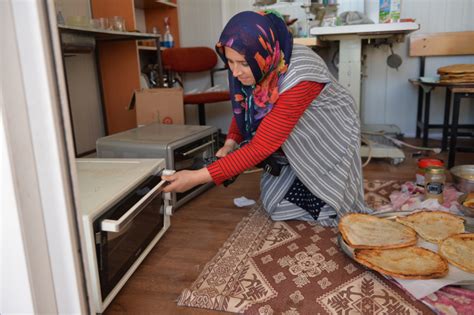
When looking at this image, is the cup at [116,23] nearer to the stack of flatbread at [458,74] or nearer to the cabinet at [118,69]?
the cabinet at [118,69]

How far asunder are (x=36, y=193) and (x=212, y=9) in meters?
2.80

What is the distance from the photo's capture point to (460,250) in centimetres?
111

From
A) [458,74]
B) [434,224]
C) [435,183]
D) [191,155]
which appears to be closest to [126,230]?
[191,155]

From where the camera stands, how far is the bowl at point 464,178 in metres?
1.67

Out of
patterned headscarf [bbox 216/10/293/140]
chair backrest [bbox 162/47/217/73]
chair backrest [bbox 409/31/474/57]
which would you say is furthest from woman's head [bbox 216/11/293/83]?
chair backrest [bbox 409/31/474/57]

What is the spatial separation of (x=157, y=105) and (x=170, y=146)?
0.74 meters

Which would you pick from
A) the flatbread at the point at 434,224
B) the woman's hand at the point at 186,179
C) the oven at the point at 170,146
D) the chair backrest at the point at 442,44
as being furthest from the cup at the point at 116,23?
the chair backrest at the point at 442,44

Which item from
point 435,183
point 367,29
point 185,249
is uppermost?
point 367,29

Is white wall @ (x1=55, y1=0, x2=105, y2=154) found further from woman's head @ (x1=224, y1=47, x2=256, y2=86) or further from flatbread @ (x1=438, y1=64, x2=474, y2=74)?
flatbread @ (x1=438, y1=64, x2=474, y2=74)

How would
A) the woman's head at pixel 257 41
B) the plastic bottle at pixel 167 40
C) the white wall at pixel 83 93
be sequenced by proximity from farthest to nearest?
the plastic bottle at pixel 167 40 → the white wall at pixel 83 93 → the woman's head at pixel 257 41

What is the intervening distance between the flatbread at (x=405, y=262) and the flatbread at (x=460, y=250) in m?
0.03

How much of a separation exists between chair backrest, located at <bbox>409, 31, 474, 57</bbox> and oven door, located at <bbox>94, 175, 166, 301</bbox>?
2.33 metres

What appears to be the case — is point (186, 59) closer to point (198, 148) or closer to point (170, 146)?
point (198, 148)

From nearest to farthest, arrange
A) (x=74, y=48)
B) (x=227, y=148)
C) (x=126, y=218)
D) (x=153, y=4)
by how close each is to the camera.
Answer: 1. (x=126, y=218)
2. (x=227, y=148)
3. (x=74, y=48)
4. (x=153, y=4)
